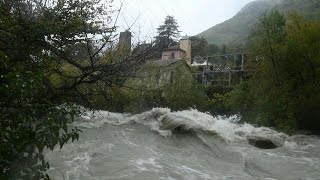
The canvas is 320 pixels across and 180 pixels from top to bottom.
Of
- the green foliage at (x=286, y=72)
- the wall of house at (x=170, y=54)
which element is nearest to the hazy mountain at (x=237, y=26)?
the wall of house at (x=170, y=54)

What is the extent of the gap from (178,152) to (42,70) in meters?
5.62

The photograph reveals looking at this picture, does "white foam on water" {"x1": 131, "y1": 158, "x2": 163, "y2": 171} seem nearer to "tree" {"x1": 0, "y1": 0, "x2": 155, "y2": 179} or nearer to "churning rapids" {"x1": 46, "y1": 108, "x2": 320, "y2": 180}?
"churning rapids" {"x1": 46, "y1": 108, "x2": 320, "y2": 180}

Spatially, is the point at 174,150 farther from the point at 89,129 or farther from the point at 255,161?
the point at 89,129

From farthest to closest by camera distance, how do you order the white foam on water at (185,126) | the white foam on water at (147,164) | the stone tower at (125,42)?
the white foam on water at (185,126) < the white foam on water at (147,164) < the stone tower at (125,42)

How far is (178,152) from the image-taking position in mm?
11211

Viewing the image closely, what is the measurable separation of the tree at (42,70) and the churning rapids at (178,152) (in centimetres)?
153

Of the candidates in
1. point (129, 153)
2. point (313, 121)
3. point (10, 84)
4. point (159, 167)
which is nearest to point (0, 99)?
point (10, 84)

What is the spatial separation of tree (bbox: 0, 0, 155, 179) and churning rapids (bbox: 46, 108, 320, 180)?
1533mm

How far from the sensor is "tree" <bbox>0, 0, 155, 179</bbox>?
3.06 metres

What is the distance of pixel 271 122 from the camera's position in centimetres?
2014

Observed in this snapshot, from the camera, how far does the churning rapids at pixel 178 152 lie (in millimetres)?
8391

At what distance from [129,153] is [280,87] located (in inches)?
486

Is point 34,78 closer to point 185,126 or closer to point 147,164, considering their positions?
point 147,164

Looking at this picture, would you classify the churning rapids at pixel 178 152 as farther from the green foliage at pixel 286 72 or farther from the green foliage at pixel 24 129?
the green foliage at pixel 24 129
